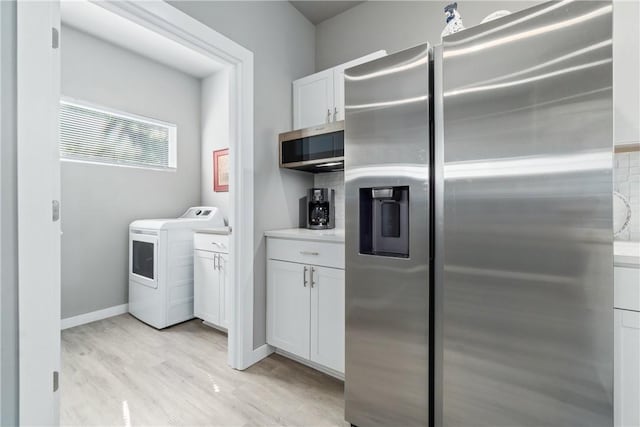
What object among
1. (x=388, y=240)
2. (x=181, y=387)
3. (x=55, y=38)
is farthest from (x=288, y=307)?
(x=55, y=38)

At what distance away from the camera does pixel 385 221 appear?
145 cm

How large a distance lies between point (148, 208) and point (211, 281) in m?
1.28

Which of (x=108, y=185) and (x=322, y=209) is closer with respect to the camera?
(x=322, y=209)

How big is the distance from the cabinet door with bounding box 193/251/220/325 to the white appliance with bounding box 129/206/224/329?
0.39 ft

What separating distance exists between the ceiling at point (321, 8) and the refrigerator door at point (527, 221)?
1627mm


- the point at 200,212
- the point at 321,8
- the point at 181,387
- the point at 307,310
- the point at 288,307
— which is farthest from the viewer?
the point at 200,212

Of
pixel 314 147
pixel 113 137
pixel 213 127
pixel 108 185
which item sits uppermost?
pixel 213 127

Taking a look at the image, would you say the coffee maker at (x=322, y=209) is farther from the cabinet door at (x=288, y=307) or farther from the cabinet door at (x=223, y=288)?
the cabinet door at (x=223, y=288)

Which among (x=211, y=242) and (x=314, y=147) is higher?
→ (x=314, y=147)

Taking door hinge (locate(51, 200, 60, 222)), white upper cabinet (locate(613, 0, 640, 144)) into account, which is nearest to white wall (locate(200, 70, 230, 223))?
door hinge (locate(51, 200, 60, 222))

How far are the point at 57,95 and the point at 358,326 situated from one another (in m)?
1.49

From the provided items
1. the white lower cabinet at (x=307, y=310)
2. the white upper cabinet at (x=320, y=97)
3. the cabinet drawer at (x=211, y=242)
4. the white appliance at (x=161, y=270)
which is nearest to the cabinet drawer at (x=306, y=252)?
the white lower cabinet at (x=307, y=310)

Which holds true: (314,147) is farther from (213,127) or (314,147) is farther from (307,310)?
(213,127)

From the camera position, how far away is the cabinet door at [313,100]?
89.9 inches
